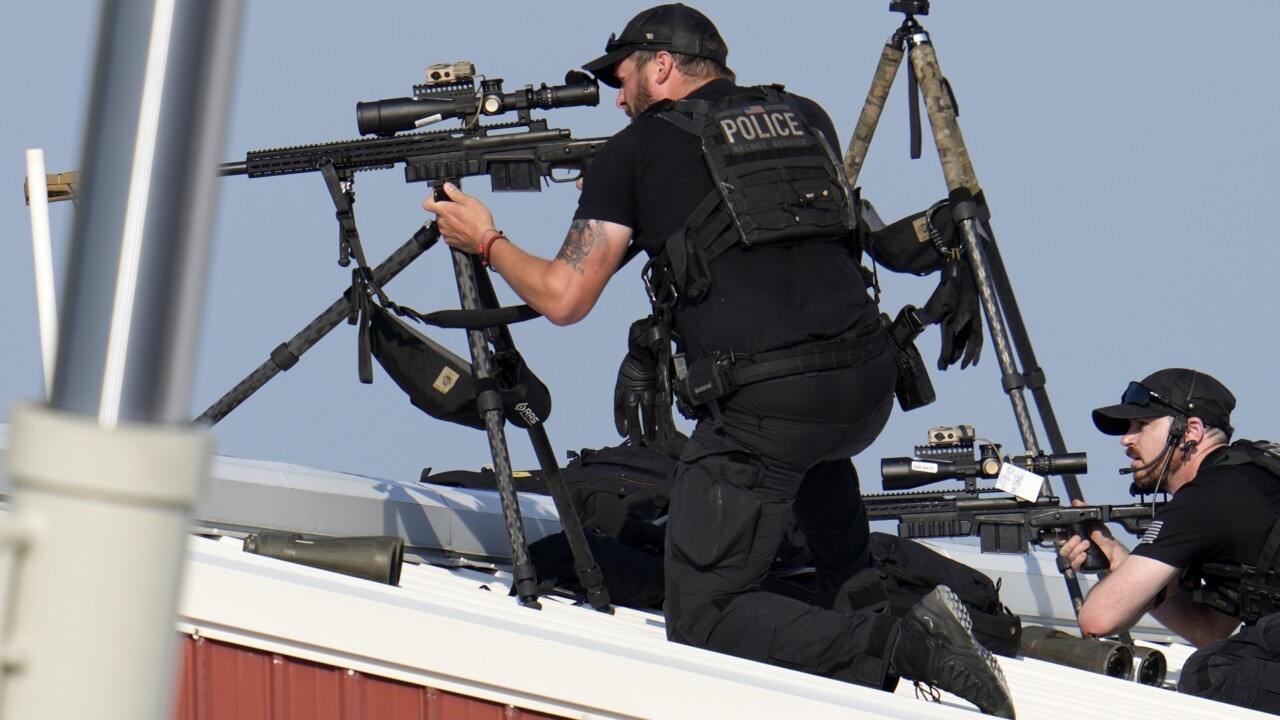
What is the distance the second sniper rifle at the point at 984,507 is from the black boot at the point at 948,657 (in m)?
1.80

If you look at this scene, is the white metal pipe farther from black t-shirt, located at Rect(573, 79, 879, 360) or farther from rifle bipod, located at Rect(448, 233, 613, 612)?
rifle bipod, located at Rect(448, 233, 613, 612)

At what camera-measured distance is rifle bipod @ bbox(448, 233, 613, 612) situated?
4.96m

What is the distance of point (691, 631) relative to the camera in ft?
13.9

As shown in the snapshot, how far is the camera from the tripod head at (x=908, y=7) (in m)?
7.35

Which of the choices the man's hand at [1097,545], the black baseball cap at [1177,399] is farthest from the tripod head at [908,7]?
the man's hand at [1097,545]

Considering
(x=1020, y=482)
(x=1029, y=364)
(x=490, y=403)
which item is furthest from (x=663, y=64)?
(x=1029, y=364)

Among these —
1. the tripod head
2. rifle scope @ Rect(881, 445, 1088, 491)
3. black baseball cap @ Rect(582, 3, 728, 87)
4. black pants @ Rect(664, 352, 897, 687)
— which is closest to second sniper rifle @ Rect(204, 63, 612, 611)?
black baseball cap @ Rect(582, 3, 728, 87)

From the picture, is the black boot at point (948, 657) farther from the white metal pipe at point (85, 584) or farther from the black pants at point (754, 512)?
the white metal pipe at point (85, 584)

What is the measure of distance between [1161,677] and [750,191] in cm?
254

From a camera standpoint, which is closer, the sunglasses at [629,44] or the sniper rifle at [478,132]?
the sunglasses at [629,44]

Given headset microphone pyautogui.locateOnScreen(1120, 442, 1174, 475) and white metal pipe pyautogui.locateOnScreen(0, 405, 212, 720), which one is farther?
headset microphone pyautogui.locateOnScreen(1120, 442, 1174, 475)

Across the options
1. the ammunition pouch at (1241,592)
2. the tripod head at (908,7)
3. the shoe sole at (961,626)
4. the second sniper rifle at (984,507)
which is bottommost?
the shoe sole at (961,626)

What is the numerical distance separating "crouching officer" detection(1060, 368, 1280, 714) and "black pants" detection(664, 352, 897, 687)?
1.33 meters

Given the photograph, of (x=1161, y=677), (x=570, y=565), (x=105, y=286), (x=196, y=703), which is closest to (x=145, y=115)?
(x=105, y=286)
